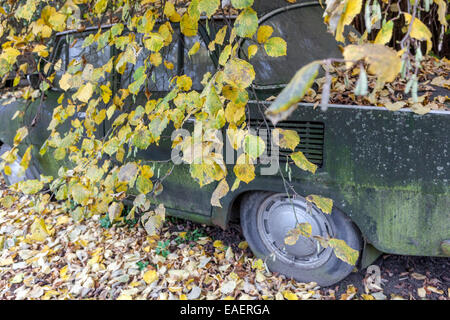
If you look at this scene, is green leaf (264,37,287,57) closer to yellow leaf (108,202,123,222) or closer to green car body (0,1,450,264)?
green car body (0,1,450,264)

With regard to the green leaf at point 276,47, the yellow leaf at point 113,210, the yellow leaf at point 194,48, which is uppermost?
the yellow leaf at point 194,48

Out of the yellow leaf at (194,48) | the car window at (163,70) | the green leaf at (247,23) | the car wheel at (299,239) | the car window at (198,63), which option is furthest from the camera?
the car window at (163,70)

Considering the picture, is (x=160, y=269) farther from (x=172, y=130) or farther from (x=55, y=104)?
(x=55, y=104)

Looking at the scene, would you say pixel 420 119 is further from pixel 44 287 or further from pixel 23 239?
pixel 23 239

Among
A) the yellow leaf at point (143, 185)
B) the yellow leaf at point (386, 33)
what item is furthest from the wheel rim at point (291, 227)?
the yellow leaf at point (386, 33)

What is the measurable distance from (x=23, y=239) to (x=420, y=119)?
10.6ft

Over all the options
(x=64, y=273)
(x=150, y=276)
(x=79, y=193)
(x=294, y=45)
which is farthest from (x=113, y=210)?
(x=294, y=45)

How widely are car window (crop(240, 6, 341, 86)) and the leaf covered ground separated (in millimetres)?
1288

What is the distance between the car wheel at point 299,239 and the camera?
2.28 metres

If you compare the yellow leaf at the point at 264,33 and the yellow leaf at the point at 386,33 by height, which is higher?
the yellow leaf at the point at 264,33

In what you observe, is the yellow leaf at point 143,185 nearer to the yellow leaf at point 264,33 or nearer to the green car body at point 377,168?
the green car body at point 377,168

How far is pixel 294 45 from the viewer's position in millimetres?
2549

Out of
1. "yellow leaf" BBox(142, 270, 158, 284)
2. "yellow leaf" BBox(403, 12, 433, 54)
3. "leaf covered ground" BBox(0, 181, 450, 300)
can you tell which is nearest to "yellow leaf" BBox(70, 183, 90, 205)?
"leaf covered ground" BBox(0, 181, 450, 300)

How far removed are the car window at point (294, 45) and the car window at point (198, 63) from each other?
259 mm
